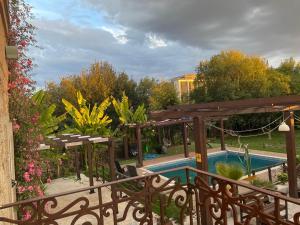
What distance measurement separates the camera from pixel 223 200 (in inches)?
126

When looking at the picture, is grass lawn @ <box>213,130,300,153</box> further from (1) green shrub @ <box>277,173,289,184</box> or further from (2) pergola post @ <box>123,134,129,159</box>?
(2) pergola post @ <box>123,134,129,159</box>

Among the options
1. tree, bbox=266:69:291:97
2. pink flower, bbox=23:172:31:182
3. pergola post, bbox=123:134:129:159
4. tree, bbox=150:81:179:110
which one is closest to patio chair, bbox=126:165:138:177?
pergola post, bbox=123:134:129:159

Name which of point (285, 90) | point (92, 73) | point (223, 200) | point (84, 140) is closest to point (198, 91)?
point (285, 90)

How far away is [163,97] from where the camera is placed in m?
22.8

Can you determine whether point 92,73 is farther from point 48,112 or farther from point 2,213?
point 2,213

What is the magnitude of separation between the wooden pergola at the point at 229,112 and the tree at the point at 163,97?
14.1 meters

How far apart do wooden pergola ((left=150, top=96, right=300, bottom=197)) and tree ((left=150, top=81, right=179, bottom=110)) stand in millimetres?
14131

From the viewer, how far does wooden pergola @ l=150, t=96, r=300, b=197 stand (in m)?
7.13

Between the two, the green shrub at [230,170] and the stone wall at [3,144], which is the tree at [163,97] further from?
the stone wall at [3,144]

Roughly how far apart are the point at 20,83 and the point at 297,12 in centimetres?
1139

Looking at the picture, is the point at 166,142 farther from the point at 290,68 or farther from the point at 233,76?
the point at 290,68

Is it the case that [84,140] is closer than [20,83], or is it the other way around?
[20,83]

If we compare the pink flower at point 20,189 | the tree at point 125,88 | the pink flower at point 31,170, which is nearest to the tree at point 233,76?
the tree at point 125,88

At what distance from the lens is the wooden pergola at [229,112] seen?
713 cm
